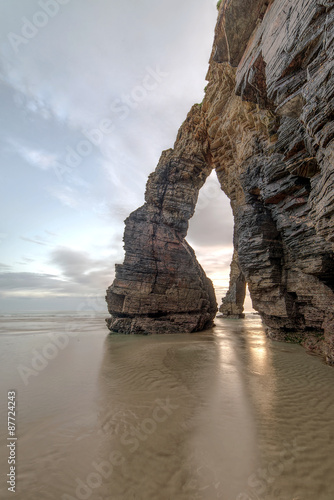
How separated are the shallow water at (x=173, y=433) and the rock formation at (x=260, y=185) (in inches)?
222

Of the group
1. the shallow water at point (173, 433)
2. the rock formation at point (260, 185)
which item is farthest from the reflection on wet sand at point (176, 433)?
the rock formation at point (260, 185)

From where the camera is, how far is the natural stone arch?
72.3 feet

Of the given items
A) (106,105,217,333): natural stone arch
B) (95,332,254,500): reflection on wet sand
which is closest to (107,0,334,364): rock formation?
(106,105,217,333): natural stone arch

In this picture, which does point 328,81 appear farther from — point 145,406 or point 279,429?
point 145,406

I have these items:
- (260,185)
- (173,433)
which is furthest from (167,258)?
(173,433)

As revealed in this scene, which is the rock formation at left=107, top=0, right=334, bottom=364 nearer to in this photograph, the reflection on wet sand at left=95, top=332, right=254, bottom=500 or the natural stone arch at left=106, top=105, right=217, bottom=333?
the natural stone arch at left=106, top=105, right=217, bottom=333

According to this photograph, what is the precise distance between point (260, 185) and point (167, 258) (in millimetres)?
13094

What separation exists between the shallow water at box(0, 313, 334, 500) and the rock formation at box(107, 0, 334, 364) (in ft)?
18.5

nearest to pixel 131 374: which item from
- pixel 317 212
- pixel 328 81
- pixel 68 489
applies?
pixel 68 489

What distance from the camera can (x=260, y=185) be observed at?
1470 centimetres

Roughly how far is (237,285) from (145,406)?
42839 mm

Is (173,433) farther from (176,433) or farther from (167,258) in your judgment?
(167,258)

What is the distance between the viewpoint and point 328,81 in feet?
18.4

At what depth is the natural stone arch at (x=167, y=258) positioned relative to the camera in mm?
22047
